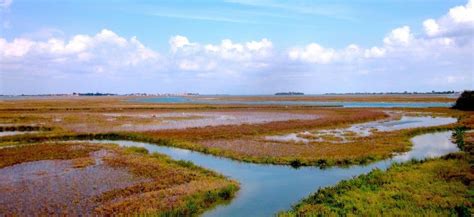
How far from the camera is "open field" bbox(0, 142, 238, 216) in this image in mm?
13555

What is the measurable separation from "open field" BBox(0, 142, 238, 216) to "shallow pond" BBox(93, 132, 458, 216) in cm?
92

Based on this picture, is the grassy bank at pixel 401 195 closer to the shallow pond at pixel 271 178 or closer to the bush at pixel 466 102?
the shallow pond at pixel 271 178

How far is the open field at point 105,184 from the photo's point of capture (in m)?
13.6

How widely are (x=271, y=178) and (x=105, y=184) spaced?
7.44 m

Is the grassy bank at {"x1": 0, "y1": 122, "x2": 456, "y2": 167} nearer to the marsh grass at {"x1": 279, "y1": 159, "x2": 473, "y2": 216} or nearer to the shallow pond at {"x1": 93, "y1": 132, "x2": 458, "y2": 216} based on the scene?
the shallow pond at {"x1": 93, "y1": 132, "x2": 458, "y2": 216}

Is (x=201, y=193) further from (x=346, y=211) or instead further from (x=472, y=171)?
(x=472, y=171)

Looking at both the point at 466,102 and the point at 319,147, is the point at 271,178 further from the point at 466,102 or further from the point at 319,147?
the point at 466,102

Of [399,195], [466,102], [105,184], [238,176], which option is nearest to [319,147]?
[238,176]

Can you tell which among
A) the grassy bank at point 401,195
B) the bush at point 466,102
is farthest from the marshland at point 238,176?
the bush at point 466,102

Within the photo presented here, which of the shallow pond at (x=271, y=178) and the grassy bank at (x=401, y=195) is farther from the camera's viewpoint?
the shallow pond at (x=271, y=178)

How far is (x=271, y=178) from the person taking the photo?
59.6 feet

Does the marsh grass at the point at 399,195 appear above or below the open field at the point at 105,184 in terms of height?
above

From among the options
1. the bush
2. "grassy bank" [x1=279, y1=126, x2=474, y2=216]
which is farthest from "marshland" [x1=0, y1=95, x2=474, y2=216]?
the bush

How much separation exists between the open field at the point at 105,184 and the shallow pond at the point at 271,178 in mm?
919
